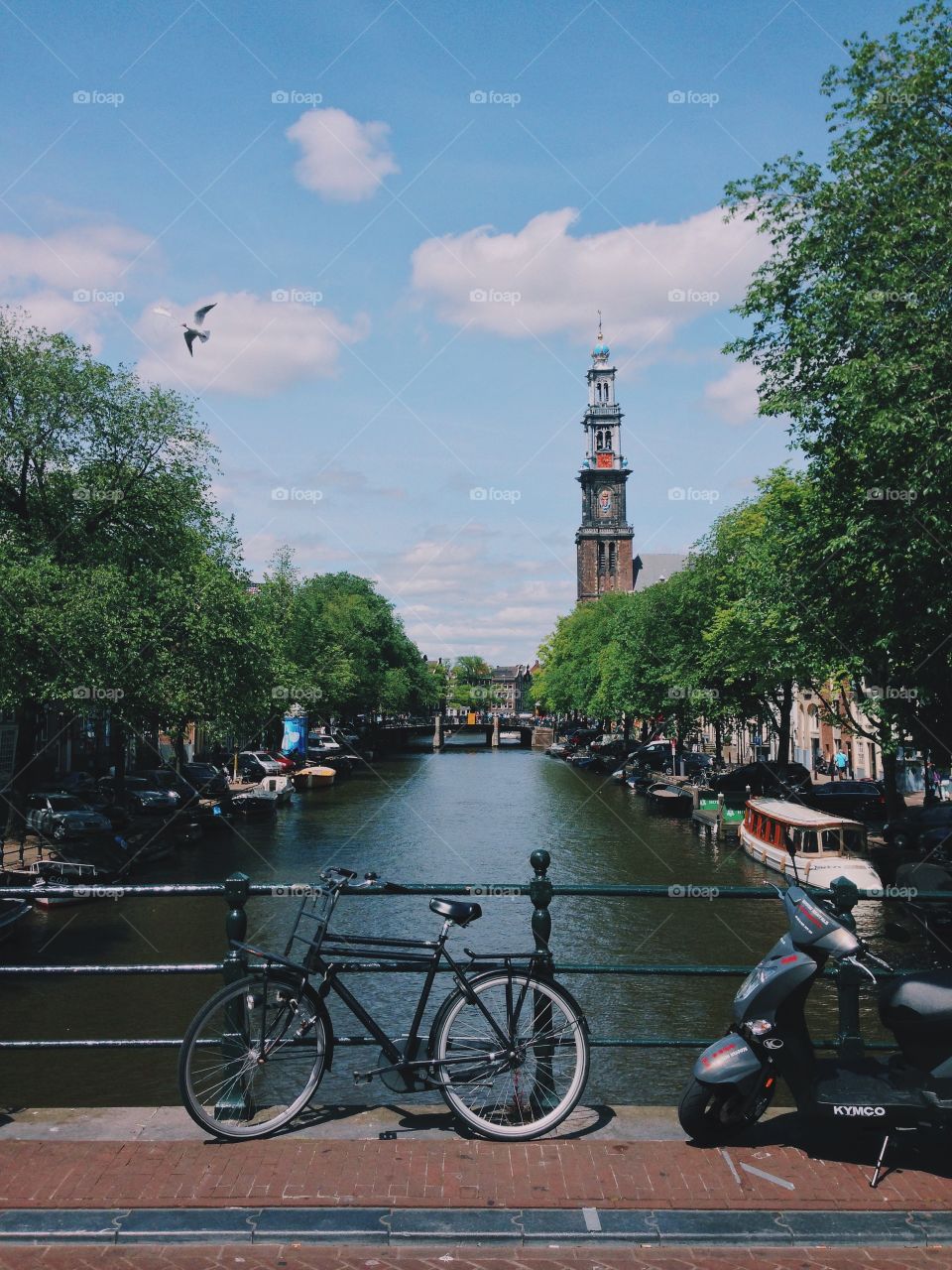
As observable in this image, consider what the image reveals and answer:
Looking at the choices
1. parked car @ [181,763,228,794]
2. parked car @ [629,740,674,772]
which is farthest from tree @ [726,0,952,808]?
parked car @ [629,740,674,772]

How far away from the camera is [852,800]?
4616 cm

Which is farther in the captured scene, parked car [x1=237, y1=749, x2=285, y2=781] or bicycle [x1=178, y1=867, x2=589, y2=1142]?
parked car [x1=237, y1=749, x2=285, y2=781]

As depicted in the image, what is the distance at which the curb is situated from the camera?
4.99m

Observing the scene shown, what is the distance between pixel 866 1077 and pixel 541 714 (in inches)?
7204

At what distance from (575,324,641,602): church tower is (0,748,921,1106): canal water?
112107 mm

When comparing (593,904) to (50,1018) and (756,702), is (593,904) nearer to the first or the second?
(50,1018)

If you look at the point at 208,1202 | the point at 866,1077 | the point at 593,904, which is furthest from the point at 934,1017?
the point at 593,904

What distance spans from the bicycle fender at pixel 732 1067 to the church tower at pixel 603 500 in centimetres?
15813

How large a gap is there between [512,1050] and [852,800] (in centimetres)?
4326

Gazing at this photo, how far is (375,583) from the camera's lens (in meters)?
111

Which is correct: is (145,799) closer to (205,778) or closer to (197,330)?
(205,778)

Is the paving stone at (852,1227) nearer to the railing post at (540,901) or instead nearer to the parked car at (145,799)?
the railing post at (540,901)

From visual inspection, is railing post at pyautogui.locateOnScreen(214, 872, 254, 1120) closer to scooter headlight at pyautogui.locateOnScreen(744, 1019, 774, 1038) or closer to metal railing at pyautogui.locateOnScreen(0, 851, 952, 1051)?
metal railing at pyautogui.locateOnScreen(0, 851, 952, 1051)

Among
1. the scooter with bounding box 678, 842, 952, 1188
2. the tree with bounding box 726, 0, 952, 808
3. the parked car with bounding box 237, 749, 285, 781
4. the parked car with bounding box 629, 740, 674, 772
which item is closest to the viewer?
the scooter with bounding box 678, 842, 952, 1188
